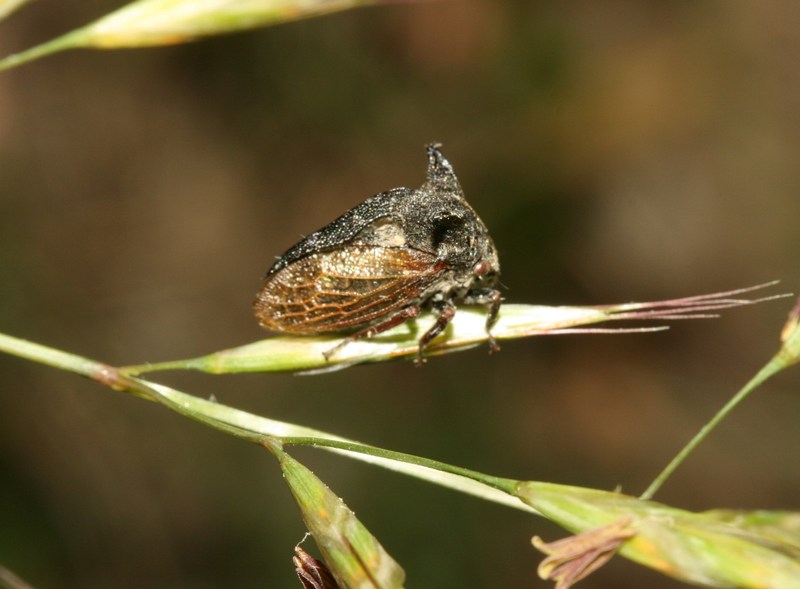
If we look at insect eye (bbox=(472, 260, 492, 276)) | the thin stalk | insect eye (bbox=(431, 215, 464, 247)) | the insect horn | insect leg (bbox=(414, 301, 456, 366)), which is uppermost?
the insect horn

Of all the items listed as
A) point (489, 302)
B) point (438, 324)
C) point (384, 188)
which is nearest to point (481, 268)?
point (489, 302)

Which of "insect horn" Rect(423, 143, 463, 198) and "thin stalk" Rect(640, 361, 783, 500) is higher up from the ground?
"insect horn" Rect(423, 143, 463, 198)

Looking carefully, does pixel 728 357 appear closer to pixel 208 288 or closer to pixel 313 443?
pixel 208 288

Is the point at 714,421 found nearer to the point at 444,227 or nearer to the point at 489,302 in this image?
the point at 489,302

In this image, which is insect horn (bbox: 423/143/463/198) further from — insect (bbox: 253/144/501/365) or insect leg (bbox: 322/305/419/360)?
insect leg (bbox: 322/305/419/360)

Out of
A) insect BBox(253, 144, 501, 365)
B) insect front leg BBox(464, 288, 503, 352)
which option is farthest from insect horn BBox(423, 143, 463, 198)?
insect front leg BBox(464, 288, 503, 352)

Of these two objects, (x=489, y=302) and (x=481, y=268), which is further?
(x=481, y=268)
